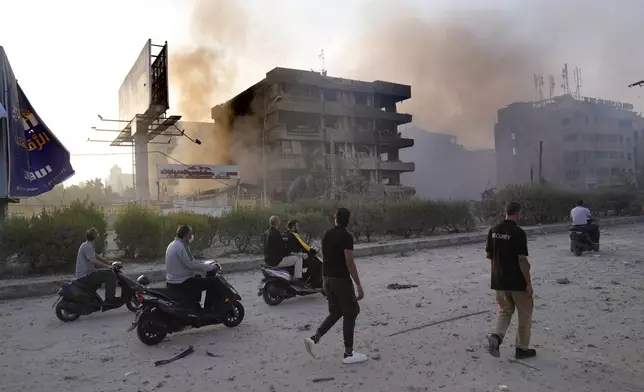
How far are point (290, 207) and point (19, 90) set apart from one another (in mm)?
8320

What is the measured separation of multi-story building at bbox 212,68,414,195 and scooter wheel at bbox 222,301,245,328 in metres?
38.8

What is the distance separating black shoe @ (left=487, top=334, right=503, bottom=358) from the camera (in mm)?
4156

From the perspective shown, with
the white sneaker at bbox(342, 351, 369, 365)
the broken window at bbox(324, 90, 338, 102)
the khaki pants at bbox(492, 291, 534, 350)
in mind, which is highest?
the broken window at bbox(324, 90, 338, 102)

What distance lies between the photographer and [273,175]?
49.4 meters

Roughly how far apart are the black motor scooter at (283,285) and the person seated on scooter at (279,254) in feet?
0.26

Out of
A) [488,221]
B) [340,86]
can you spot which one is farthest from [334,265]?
[340,86]

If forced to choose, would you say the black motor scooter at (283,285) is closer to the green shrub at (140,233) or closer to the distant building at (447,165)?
the green shrub at (140,233)

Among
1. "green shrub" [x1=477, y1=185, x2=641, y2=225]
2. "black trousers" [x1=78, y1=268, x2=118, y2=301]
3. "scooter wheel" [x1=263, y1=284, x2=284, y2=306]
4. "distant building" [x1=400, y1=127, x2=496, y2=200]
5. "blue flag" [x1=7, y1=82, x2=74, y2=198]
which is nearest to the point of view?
"black trousers" [x1=78, y1=268, x2=118, y2=301]

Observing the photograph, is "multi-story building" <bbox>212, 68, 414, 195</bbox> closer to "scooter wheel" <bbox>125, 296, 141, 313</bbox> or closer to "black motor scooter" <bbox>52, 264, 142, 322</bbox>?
"scooter wheel" <bbox>125, 296, 141, 313</bbox>

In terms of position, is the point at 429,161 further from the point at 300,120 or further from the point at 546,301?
the point at 546,301

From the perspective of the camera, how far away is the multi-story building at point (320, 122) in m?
49.7

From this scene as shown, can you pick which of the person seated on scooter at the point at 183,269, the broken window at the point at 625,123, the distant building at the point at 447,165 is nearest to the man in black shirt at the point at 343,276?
the person seated on scooter at the point at 183,269

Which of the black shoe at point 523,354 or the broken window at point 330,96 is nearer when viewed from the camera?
the black shoe at point 523,354

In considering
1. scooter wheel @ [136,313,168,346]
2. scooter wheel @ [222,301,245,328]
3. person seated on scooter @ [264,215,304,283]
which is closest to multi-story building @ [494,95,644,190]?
person seated on scooter @ [264,215,304,283]
